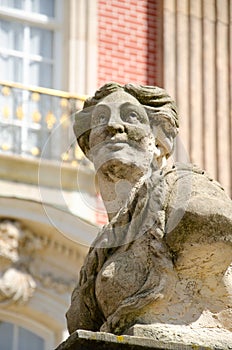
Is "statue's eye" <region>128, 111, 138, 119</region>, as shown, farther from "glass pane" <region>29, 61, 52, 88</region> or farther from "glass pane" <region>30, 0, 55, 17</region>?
"glass pane" <region>30, 0, 55, 17</region>

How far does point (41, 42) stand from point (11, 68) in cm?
53

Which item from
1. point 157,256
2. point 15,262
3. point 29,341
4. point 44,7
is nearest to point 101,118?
point 157,256

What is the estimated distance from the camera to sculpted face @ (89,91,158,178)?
5750 millimetres

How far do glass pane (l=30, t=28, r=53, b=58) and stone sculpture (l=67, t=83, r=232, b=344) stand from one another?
1180 centimetres

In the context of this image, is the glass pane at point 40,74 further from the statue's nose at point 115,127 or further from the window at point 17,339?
the statue's nose at point 115,127

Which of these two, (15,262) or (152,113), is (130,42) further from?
(152,113)

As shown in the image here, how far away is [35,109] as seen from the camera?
54.4ft

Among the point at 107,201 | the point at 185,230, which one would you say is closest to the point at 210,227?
the point at 185,230

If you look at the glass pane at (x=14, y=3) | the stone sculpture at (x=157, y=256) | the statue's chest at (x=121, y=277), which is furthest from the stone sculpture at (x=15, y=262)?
the statue's chest at (x=121, y=277)

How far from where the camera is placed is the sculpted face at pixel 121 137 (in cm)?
575

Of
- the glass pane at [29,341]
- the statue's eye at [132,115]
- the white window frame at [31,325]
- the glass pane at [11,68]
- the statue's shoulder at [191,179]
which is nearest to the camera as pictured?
the statue's shoulder at [191,179]

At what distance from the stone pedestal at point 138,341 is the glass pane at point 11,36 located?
12.4m

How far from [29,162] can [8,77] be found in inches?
68.4

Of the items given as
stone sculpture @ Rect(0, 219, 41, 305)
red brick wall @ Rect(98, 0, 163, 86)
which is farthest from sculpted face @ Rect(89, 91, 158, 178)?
red brick wall @ Rect(98, 0, 163, 86)
